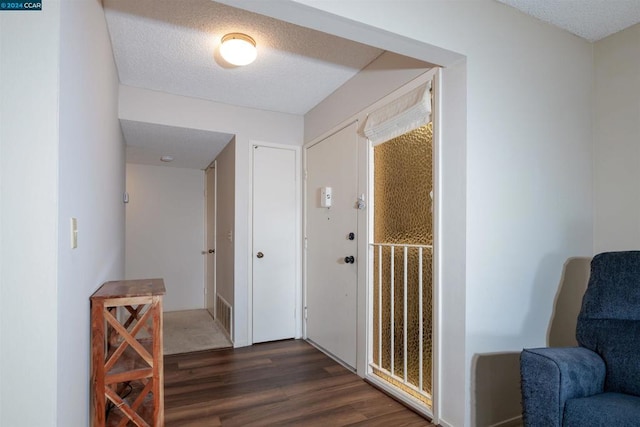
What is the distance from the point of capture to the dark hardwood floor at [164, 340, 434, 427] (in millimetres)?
2129

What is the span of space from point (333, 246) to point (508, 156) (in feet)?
5.26

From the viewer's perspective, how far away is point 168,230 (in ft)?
16.9

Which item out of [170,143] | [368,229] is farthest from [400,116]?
[170,143]

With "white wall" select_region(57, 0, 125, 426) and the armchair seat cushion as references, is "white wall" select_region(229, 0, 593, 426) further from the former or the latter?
"white wall" select_region(57, 0, 125, 426)

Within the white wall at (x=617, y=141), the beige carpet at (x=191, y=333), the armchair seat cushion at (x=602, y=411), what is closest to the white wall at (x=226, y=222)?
the beige carpet at (x=191, y=333)

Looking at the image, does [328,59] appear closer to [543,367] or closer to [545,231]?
[545,231]

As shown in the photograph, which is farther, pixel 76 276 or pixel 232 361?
pixel 232 361

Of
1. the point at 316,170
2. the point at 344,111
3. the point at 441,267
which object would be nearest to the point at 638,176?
the point at 441,267

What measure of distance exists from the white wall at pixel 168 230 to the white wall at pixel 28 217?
422 cm

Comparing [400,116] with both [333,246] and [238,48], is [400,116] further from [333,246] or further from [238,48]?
[333,246]

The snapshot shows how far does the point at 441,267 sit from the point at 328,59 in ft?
5.52

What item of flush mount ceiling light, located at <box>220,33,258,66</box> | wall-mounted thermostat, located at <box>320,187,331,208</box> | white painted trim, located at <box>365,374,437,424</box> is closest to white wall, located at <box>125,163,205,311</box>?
wall-mounted thermostat, located at <box>320,187,331,208</box>

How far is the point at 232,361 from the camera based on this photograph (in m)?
3.08

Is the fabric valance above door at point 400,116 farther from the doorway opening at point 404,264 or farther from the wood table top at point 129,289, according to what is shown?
the wood table top at point 129,289
